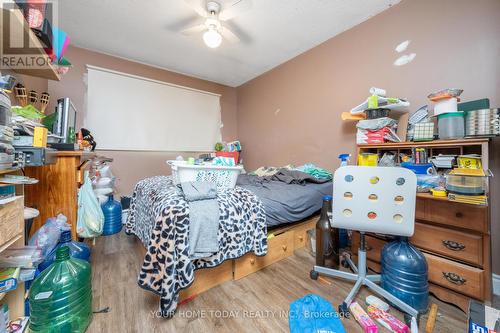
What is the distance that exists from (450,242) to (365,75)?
177 cm

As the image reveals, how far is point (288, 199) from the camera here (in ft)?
6.00

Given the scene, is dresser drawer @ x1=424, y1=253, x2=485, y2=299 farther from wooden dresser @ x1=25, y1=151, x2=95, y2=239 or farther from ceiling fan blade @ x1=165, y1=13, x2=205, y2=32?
ceiling fan blade @ x1=165, y1=13, x2=205, y2=32

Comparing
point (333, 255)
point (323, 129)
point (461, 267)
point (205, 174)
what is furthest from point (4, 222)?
point (323, 129)

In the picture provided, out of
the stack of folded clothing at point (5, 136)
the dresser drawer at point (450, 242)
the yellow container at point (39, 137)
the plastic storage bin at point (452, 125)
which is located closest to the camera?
the stack of folded clothing at point (5, 136)

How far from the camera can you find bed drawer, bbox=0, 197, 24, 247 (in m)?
0.80

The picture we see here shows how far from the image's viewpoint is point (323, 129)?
2678 millimetres

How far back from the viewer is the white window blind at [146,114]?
2.84 m

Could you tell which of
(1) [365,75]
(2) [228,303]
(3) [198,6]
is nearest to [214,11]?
(3) [198,6]

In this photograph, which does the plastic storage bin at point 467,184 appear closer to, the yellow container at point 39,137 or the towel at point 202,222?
the towel at point 202,222

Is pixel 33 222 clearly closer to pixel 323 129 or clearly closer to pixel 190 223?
pixel 190 223

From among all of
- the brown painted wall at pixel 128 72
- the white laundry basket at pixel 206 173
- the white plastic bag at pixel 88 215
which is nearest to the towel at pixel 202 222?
the white laundry basket at pixel 206 173

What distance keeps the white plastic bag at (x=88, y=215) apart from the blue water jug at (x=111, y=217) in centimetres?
76

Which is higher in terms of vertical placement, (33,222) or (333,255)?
(33,222)

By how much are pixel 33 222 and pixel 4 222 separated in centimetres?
82
